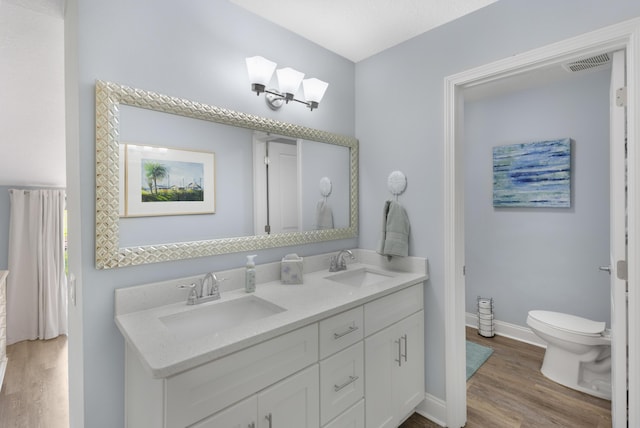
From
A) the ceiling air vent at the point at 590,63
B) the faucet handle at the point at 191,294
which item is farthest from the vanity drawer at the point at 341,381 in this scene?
the ceiling air vent at the point at 590,63

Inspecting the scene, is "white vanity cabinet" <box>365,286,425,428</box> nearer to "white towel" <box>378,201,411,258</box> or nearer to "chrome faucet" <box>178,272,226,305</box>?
"white towel" <box>378,201,411,258</box>

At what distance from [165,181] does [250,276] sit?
61 centimetres

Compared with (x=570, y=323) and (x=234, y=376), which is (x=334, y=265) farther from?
(x=570, y=323)

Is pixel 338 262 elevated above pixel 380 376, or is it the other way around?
pixel 338 262

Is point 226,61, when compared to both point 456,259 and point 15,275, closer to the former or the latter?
point 456,259

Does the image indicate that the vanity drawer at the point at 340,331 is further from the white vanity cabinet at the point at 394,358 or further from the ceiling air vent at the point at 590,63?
the ceiling air vent at the point at 590,63

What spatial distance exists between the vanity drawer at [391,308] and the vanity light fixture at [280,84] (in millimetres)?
1233

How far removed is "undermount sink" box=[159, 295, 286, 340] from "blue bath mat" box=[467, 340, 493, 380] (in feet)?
6.06

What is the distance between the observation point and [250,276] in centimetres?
158

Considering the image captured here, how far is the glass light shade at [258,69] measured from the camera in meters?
1.59

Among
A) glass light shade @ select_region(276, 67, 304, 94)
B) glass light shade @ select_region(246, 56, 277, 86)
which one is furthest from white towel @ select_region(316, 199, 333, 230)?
glass light shade @ select_region(246, 56, 277, 86)

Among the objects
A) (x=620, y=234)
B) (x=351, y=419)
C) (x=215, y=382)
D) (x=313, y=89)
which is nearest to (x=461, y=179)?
(x=620, y=234)

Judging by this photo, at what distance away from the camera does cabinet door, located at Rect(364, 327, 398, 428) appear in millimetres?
1521

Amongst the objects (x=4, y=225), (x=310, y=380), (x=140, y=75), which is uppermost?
(x=140, y=75)
